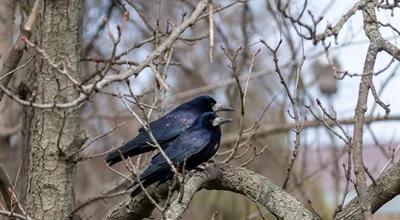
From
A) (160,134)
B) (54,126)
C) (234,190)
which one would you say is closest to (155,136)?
(160,134)

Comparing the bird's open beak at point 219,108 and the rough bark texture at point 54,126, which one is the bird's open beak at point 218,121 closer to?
the bird's open beak at point 219,108

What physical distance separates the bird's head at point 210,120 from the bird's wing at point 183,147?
6 cm

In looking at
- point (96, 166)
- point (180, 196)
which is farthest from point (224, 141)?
point (96, 166)

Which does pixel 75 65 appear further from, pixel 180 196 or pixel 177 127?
pixel 180 196

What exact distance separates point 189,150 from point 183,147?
1.5 inches

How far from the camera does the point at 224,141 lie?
827 centimetres

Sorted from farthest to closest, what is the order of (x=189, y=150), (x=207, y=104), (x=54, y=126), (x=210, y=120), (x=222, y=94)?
(x=222, y=94), (x=207, y=104), (x=54, y=126), (x=210, y=120), (x=189, y=150)

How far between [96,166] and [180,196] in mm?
10408

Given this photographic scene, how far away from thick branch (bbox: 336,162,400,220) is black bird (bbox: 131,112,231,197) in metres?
0.75

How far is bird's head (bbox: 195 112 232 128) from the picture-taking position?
14.0ft

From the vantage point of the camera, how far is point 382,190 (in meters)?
4.02

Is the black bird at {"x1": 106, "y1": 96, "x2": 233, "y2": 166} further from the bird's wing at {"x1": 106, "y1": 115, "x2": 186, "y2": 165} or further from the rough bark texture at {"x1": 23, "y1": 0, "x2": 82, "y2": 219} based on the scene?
the rough bark texture at {"x1": 23, "y1": 0, "x2": 82, "y2": 219}

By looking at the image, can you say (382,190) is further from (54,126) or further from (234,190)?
(54,126)

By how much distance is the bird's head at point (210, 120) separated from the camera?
4.28 metres
